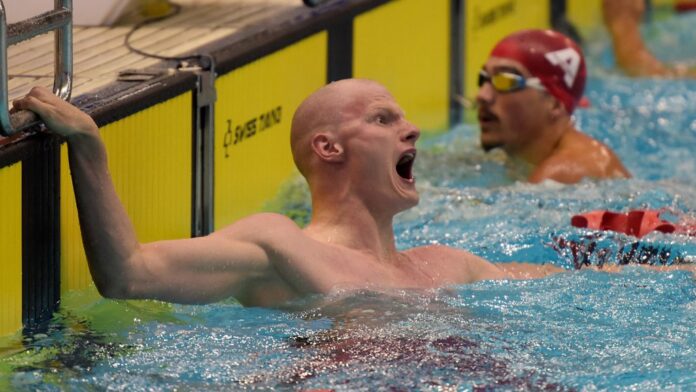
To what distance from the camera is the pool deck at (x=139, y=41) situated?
3820 mm

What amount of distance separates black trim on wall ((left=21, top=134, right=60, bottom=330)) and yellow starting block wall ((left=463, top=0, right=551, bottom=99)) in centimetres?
320

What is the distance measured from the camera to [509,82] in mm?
5145

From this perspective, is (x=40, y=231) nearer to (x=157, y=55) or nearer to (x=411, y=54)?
(x=157, y=55)

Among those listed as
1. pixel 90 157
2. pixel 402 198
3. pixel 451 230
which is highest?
pixel 90 157

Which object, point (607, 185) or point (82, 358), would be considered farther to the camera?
point (607, 185)

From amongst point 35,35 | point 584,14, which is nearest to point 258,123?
point 35,35

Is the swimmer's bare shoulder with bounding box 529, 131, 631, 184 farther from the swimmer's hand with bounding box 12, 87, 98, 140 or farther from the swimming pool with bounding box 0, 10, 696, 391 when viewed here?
the swimmer's hand with bounding box 12, 87, 98, 140

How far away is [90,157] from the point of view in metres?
2.93

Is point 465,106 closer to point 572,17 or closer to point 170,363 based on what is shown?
point 572,17

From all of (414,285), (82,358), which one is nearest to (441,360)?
(414,285)

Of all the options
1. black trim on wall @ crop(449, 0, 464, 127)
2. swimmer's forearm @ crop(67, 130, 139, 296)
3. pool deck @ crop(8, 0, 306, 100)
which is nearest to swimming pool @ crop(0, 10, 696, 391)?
swimmer's forearm @ crop(67, 130, 139, 296)

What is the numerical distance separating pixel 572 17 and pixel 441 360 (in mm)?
4760

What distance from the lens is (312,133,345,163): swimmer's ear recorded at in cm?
339

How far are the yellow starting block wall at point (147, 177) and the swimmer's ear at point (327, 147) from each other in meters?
0.53
